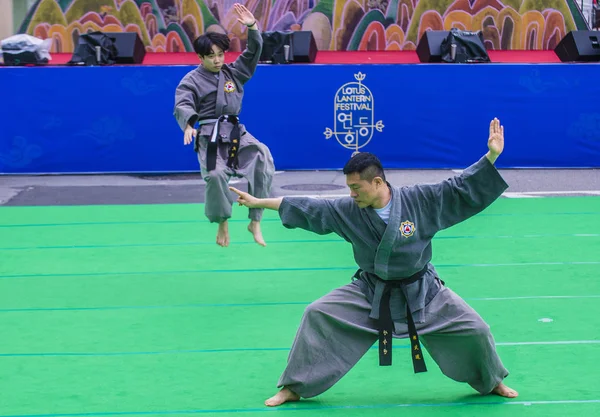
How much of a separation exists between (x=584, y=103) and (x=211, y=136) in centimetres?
709

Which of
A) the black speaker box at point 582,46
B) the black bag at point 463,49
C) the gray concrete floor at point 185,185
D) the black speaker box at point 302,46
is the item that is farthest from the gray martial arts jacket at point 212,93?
the black speaker box at point 582,46

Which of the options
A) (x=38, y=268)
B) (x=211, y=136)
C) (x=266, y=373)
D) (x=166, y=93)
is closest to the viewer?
(x=266, y=373)

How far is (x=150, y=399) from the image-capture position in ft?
15.5

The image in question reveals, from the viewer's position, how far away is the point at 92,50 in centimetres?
1311

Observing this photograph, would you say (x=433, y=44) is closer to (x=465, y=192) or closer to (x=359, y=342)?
(x=465, y=192)

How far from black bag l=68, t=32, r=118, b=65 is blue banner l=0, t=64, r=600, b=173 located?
0.67 meters

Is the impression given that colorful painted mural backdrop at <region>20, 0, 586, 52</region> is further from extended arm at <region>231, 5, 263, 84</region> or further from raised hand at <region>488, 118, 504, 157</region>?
raised hand at <region>488, 118, 504, 157</region>

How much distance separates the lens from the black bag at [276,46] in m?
13.3

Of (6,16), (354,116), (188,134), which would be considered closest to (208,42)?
(188,134)

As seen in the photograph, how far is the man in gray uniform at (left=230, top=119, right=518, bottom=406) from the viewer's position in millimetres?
4469

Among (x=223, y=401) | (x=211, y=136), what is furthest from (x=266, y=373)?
(x=211, y=136)

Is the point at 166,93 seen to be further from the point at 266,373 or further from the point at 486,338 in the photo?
the point at 486,338

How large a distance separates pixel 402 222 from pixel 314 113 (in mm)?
8252

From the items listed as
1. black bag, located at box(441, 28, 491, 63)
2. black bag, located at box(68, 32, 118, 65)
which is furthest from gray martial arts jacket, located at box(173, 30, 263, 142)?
black bag, located at box(441, 28, 491, 63)
